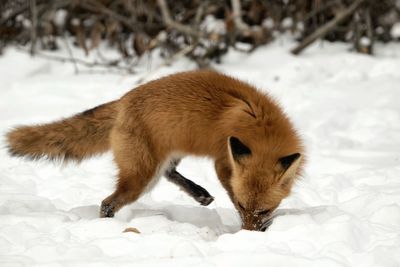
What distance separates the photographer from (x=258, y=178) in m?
3.77

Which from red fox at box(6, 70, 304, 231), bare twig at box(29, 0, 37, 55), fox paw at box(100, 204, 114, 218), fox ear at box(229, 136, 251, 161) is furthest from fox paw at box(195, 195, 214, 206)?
bare twig at box(29, 0, 37, 55)

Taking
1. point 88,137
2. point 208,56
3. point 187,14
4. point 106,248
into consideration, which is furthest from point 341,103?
point 106,248

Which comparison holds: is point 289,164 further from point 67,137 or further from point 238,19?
point 238,19

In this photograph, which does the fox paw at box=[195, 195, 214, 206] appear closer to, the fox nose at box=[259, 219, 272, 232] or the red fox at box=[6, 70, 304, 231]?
the red fox at box=[6, 70, 304, 231]

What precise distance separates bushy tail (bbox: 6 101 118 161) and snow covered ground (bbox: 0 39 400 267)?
0.70 feet

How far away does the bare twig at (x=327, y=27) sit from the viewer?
30.6ft

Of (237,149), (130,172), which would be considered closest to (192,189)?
(130,172)

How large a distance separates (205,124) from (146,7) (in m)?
6.46

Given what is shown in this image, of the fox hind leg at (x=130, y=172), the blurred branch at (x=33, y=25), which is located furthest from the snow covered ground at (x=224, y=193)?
the blurred branch at (x=33, y=25)

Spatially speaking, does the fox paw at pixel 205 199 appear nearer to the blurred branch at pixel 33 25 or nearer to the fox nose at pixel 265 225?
the fox nose at pixel 265 225

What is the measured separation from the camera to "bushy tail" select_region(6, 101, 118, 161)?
14.9 feet

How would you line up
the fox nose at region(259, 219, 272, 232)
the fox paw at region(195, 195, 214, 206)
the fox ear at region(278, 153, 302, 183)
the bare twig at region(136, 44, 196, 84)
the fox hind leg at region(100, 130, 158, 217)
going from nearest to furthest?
1. the fox ear at region(278, 153, 302, 183)
2. the fox nose at region(259, 219, 272, 232)
3. the fox hind leg at region(100, 130, 158, 217)
4. the fox paw at region(195, 195, 214, 206)
5. the bare twig at region(136, 44, 196, 84)

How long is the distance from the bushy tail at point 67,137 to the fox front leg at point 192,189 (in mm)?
666

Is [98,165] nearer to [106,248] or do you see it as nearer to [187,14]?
[106,248]
